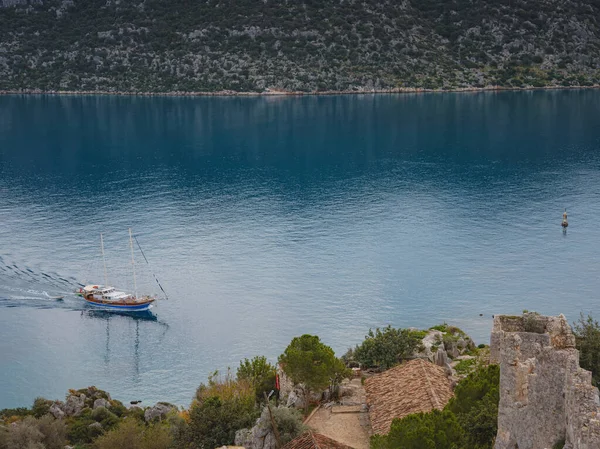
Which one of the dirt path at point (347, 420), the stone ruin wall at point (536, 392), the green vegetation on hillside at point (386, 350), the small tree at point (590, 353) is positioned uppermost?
the stone ruin wall at point (536, 392)

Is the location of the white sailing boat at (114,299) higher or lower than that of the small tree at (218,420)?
lower

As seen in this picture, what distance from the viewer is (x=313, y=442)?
96.2 feet

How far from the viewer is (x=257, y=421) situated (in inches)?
1297

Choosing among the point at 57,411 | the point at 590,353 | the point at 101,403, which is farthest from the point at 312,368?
the point at 57,411

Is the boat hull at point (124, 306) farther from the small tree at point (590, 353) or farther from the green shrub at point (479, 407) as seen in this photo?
the small tree at point (590, 353)

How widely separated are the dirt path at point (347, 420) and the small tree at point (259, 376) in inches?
162

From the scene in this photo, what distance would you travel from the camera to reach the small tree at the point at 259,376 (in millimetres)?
39562

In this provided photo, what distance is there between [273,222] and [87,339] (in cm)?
2724

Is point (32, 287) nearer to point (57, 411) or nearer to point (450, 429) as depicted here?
point (57, 411)

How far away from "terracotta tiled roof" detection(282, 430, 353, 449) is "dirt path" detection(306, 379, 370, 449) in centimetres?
160

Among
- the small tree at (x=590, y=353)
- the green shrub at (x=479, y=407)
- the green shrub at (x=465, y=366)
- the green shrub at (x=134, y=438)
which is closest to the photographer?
the green shrub at (x=479, y=407)

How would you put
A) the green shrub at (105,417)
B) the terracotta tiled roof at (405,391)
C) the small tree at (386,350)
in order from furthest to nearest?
the green shrub at (105,417)
the small tree at (386,350)
the terracotta tiled roof at (405,391)

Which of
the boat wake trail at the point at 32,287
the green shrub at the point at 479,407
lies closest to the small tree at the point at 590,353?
the green shrub at the point at 479,407

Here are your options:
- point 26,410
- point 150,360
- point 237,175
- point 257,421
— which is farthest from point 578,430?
point 237,175
